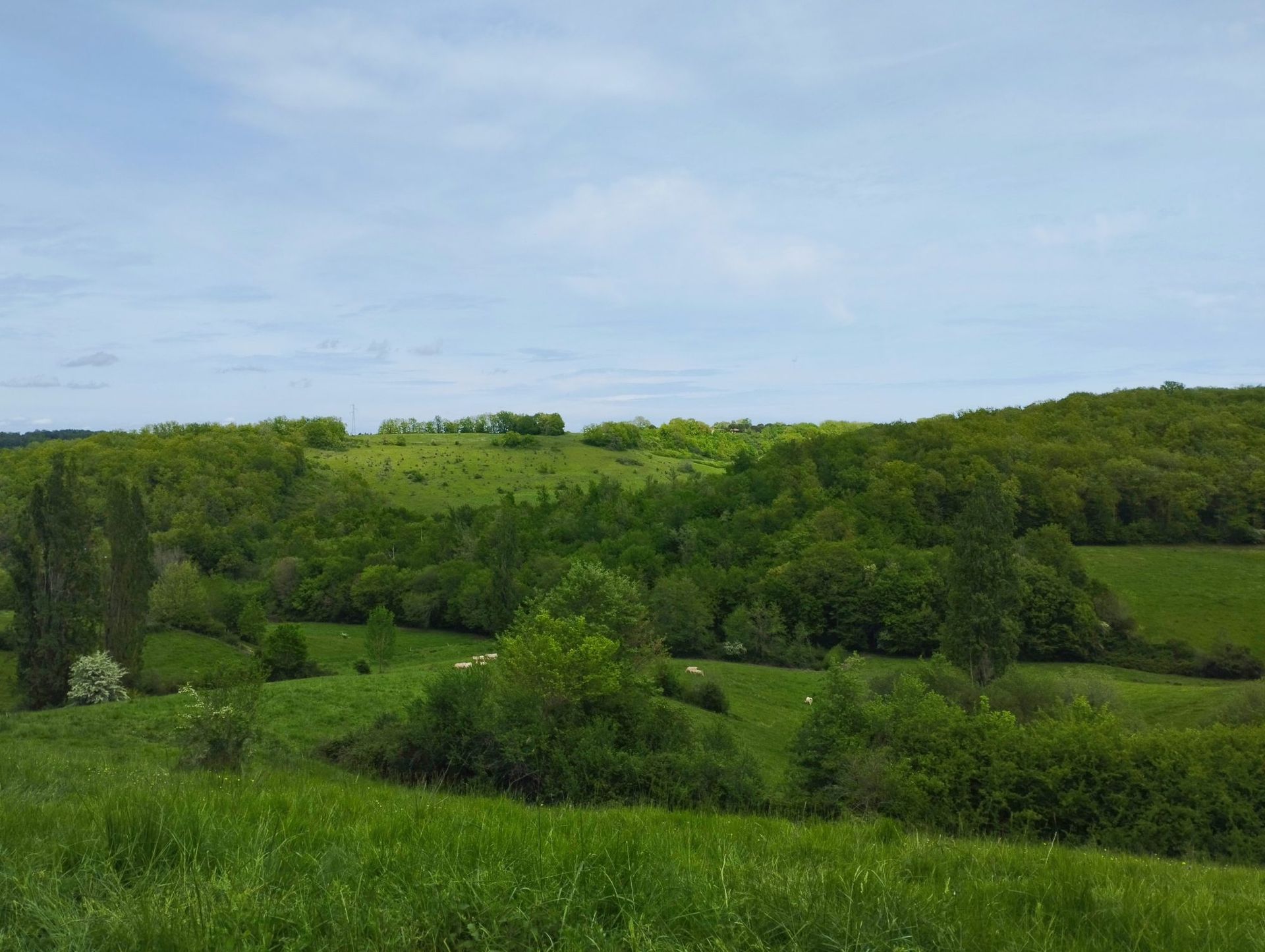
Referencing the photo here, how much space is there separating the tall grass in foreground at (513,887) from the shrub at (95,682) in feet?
125

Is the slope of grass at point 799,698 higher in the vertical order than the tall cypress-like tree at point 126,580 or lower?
lower

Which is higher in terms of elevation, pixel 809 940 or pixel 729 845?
pixel 809 940

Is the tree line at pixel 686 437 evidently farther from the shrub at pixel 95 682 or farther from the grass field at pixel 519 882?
the grass field at pixel 519 882

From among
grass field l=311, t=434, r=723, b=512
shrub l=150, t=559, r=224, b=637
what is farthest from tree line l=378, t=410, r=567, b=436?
shrub l=150, t=559, r=224, b=637

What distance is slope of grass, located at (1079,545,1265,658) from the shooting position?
63.0m

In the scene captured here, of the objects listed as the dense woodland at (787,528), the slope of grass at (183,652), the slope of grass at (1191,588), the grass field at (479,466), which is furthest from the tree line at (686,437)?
the slope of grass at (183,652)

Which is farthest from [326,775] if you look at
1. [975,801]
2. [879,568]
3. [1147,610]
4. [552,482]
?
[552,482]

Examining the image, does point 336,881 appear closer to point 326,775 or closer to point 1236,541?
point 326,775

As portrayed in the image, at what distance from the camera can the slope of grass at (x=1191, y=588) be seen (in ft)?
207

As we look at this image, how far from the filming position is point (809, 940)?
2.83 metres

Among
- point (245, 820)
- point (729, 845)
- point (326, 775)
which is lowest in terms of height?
point (326, 775)

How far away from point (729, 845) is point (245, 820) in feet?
8.16

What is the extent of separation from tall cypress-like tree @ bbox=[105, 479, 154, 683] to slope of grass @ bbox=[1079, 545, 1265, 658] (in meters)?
73.3

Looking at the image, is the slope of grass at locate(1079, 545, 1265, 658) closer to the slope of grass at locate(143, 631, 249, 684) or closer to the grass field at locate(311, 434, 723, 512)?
the grass field at locate(311, 434, 723, 512)
